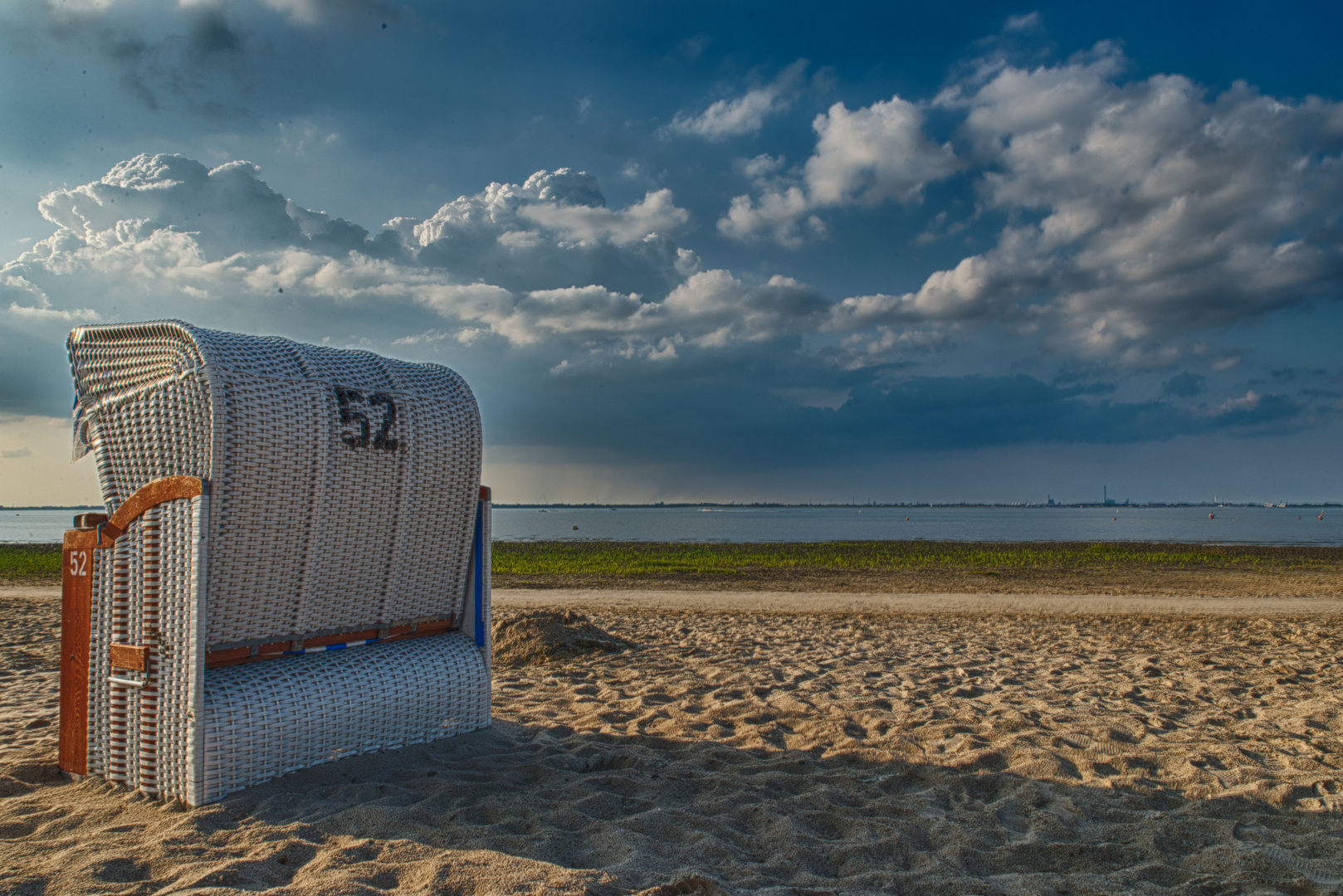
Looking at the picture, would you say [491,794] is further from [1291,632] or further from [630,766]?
[1291,632]

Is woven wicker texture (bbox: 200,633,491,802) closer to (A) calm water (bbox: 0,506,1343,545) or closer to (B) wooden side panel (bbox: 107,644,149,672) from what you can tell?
(B) wooden side panel (bbox: 107,644,149,672)

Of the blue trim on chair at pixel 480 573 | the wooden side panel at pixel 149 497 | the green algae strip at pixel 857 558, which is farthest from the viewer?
the green algae strip at pixel 857 558

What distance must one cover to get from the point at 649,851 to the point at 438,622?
7.00 feet

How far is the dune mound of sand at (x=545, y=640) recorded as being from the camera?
8.20m

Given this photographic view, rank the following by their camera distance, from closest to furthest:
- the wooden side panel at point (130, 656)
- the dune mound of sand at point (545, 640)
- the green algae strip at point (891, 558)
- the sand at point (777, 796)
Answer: the sand at point (777, 796) < the wooden side panel at point (130, 656) < the dune mound of sand at point (545, 640) < the green algae strip at point (891, 558)

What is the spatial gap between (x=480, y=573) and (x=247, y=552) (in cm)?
146

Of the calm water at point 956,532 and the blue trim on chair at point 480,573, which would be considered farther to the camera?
the calm water at point 956,532

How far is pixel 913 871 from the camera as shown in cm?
325

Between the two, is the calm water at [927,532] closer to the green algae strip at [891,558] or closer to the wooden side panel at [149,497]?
the green algae strip at [891,558]

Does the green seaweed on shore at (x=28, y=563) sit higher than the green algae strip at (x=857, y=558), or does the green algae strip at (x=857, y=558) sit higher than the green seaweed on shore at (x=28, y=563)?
the green seaweed on shore at (x=28, y=563)

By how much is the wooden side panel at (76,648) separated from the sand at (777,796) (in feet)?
0.65

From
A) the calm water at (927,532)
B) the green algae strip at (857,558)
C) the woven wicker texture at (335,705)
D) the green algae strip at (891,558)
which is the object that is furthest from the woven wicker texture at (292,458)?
the calm water at (927,532)

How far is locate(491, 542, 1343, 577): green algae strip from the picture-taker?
26812mm

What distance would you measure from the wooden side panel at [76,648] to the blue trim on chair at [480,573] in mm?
1966
